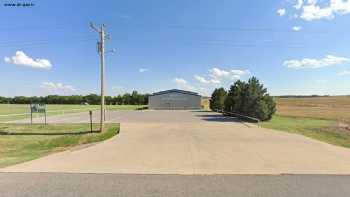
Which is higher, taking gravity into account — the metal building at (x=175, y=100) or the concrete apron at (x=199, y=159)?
the metal building at (x=175, y=100)

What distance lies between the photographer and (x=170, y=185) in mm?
5402

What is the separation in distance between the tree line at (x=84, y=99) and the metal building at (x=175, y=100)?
2848 cm

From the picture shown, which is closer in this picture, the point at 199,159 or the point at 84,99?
the point at 199,159

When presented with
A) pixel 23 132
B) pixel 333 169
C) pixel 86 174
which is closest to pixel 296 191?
pixel 333 169

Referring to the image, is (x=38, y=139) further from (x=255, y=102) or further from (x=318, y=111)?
(x=318, y=111)

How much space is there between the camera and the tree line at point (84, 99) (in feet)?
292

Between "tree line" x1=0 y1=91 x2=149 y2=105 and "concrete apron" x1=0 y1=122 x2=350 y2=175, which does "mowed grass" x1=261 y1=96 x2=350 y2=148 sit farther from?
"tree line" x1=0 y1=91 x2=149 y2=105

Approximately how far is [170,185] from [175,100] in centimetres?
5258

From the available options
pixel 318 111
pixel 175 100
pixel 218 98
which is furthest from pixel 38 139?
pixel 318 111

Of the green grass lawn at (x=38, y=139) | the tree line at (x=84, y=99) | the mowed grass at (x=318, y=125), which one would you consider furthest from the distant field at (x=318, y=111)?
the tree line at (x=84, y=99)

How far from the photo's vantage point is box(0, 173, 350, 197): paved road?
193 inches

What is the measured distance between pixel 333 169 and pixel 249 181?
2.73 metres

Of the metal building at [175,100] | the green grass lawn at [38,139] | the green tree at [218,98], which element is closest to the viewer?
the green grass lawn at [38,139]

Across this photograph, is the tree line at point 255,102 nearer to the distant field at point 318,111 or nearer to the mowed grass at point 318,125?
the mowed grass at point 318,125
